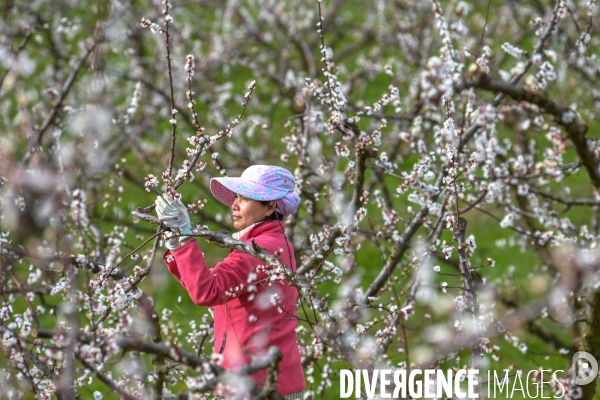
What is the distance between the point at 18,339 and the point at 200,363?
2.86 feet

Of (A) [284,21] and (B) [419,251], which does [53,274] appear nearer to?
(B) [419,251]

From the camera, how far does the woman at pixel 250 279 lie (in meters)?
2.71

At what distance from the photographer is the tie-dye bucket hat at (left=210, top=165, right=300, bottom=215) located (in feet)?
10.1

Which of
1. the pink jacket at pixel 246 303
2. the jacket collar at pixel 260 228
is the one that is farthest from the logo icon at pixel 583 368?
the jacket collar at pixel 260 228

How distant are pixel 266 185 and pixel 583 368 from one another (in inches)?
63.3

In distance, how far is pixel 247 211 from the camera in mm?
3123

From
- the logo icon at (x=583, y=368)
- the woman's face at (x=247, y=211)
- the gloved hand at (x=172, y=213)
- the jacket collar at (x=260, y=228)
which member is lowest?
the logo icon at (x=583, y=368)

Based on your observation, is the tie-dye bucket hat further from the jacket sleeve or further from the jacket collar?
the jacket sleeve

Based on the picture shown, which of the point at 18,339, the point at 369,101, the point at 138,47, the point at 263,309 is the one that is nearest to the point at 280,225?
the point at 263,309

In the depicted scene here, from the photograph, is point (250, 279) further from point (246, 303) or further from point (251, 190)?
point (251, 190)

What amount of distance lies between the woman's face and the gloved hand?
43 centimetres

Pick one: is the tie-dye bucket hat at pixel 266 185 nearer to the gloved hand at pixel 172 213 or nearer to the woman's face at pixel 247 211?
the woman's face at pixel 247 211

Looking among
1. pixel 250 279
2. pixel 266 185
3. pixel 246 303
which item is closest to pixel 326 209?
pixel 266 185

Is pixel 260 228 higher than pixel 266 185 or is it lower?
lower
